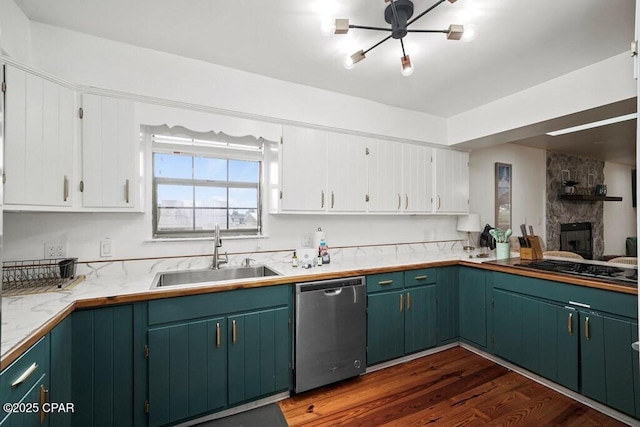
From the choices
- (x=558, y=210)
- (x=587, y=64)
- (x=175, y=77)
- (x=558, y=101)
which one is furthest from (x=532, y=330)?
(x=558, y=210)

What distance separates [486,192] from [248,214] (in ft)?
10.6

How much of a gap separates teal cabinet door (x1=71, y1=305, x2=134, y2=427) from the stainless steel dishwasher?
1.05 meters

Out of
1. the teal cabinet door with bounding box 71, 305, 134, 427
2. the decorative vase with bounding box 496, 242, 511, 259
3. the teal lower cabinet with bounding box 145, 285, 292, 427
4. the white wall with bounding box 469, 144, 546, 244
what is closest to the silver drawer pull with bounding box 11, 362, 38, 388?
the teal cabinet door with bounding box 71, 305, 134, 427

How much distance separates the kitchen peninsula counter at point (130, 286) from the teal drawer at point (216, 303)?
4 centimetres

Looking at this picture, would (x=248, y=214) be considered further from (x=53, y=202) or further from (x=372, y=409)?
(x=372, y=409)

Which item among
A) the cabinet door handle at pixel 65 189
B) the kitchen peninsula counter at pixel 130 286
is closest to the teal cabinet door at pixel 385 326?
the kitchen peninsula counter at pixel 130 286

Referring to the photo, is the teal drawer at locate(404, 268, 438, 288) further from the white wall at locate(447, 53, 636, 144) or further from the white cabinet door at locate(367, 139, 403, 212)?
the white wall at locate(447, 53, 636, 144)

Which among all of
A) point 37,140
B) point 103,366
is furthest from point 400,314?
point 37,140

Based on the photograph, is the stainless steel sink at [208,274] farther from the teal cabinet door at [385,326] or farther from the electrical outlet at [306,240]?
the teal cabinet door at [385,326]

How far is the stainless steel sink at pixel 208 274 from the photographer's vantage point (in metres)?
2.33

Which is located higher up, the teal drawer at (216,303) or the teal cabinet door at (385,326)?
the teal drawer at (216,303)

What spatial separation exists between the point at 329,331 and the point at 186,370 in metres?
1.00

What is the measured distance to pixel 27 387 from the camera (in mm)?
1231

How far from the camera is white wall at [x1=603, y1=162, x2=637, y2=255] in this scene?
637cm
